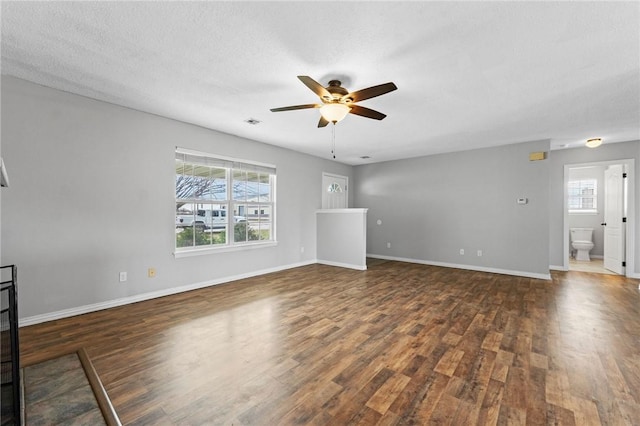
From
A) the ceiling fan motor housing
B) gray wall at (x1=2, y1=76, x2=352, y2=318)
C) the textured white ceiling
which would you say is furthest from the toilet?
Answer: gray wall at (x1=2, y1=76, x2=352, y2=318)

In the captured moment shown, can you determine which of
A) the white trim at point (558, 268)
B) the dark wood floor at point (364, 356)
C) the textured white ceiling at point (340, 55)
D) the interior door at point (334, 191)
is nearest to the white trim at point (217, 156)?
the textured white ceiling at point (340, 55)

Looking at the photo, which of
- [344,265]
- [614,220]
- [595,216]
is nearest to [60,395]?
[344,265]

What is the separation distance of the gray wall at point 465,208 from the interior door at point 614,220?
5.15 ft

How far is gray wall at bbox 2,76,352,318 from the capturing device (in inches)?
113

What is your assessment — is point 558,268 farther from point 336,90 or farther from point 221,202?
point 221,202

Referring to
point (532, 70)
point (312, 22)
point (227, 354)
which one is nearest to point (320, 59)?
point (312, 22)

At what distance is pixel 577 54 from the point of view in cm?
231

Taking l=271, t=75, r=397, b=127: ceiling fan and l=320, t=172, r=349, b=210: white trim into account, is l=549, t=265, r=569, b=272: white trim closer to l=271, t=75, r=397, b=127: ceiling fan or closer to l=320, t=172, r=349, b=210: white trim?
l=320, t=172, r=349, b=210: white trim

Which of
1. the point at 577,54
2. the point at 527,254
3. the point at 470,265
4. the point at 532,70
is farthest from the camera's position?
the point at 470,265

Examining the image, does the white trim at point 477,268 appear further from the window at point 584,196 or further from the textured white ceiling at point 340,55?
the window at point 584,196

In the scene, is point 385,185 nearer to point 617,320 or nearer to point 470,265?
point 470,265

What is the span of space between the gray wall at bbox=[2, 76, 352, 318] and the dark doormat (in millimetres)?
1277

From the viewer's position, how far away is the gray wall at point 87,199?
9.39 feet

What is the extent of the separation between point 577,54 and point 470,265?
177 inches
